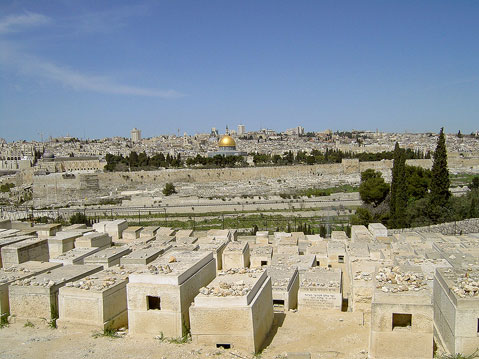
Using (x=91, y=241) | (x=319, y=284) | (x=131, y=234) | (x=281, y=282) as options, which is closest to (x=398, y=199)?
(x=131, y=234)

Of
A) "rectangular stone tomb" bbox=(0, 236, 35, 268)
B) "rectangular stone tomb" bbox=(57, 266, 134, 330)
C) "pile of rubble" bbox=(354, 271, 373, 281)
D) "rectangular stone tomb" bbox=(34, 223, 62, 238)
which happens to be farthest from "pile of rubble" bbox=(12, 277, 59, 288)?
"rectangular stone tomb" bbox=(34, 223, 62, 238)

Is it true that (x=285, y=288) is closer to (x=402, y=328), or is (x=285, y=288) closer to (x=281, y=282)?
(x=281, y=282)

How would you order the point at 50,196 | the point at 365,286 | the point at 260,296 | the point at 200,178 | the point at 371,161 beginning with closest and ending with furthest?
1. the point at 260,296
2. the point at 365,286
3. the point at 50,196
4. the point at 200,178
5. the point at 371,161

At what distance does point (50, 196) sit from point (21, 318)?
31.0 metres

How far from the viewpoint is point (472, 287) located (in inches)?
183

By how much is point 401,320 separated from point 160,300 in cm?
273

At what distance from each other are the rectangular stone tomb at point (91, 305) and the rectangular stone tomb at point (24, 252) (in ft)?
9.21

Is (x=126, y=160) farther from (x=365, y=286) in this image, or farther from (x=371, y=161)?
(x=365, y=286)

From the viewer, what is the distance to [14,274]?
20.7 feet

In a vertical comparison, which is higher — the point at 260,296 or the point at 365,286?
the point at 260,296

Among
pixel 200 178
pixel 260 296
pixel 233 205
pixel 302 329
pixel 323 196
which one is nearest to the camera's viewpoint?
pixel 260 296

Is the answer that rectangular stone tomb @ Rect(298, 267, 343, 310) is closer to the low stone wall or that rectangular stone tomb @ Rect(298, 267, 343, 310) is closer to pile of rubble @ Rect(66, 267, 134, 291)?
pile of rubble @ Rect(66, 267, 134, 291)

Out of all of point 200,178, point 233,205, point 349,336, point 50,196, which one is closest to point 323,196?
point 233,205

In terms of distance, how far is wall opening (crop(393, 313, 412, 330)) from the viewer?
4.77 m
